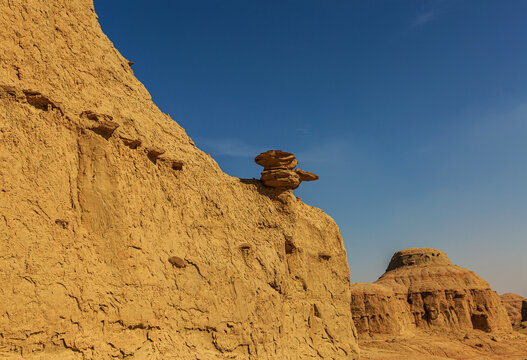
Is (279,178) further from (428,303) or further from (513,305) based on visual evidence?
(513,305)

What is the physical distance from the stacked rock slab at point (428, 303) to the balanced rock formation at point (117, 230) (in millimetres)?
24014

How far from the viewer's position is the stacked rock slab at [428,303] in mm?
34500

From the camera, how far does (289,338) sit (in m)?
10.6

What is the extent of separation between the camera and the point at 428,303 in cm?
3822

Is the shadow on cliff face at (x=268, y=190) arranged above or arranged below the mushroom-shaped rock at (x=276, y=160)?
below

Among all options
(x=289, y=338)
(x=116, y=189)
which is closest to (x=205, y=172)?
(x=116, y=189)

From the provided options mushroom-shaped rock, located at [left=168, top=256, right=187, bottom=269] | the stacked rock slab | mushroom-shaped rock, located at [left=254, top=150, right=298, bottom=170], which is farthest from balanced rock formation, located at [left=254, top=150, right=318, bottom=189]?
the stacked rock slab

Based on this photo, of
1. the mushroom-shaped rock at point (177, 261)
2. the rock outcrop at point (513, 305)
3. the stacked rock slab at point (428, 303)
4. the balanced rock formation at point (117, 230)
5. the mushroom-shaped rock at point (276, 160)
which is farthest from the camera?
the rock outcrop at point (513, 305)

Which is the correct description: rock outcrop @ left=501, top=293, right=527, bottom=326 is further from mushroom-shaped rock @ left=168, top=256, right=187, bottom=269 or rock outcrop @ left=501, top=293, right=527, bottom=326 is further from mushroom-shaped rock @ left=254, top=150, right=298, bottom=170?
mushroom-shaped rock @ left=168, top=256, right=187, bottom=269

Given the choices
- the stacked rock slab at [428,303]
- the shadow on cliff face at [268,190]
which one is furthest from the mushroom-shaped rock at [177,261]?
the stacked rock slab at [428,303]

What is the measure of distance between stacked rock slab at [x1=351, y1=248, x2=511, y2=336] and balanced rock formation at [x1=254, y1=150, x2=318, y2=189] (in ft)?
82.7

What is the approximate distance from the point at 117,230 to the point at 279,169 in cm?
573

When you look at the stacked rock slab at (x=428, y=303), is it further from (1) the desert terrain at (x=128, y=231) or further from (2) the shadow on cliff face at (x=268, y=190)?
(2) the shadow on cliff face at (x=268, y=190)

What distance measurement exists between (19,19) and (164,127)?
3700mm
